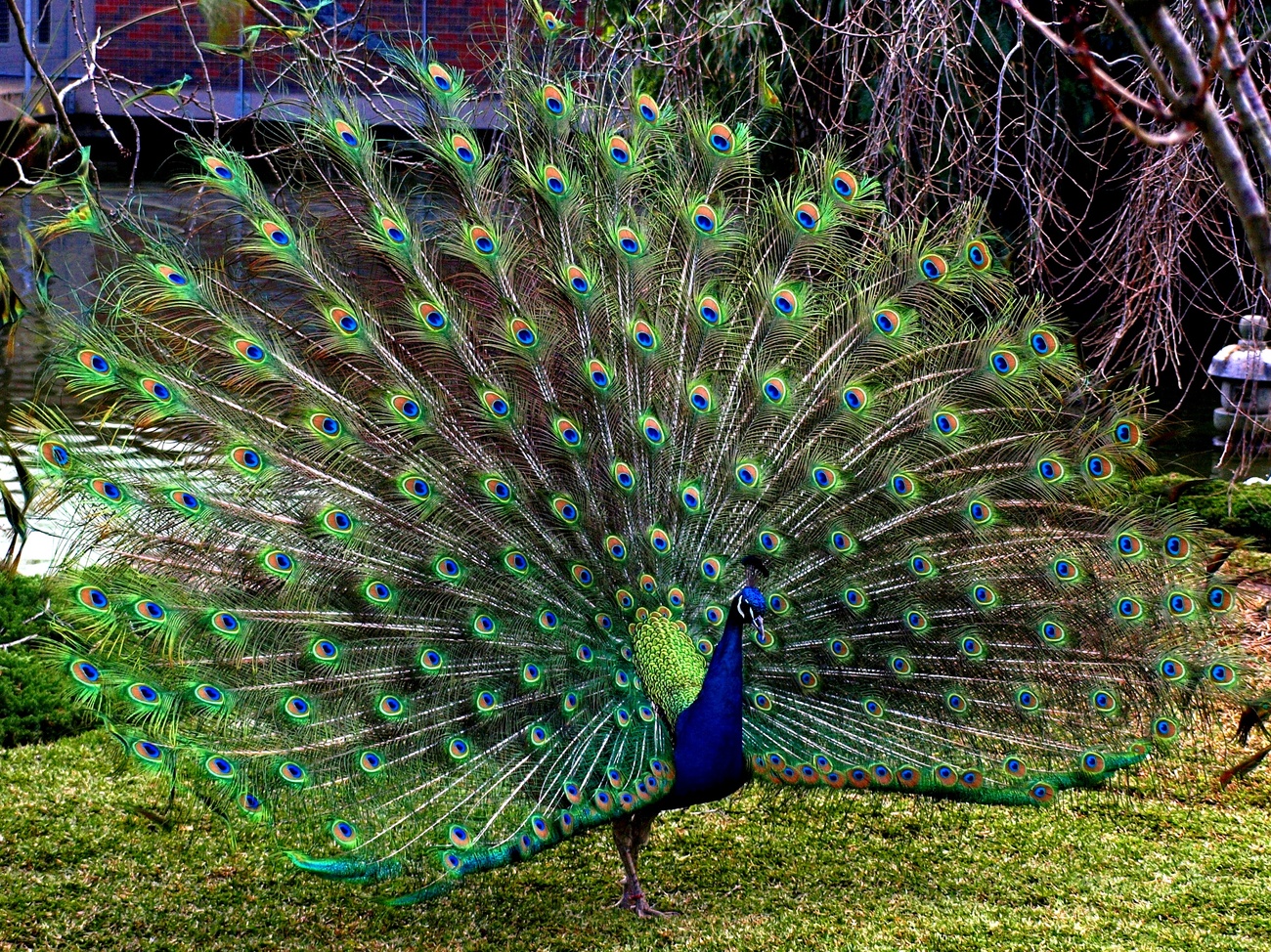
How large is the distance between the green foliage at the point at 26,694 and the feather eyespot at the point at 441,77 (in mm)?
2574

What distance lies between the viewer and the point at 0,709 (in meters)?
5.27

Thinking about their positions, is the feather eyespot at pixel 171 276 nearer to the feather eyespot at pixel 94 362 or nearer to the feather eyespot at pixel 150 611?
the feather eyespot at pixel 94 362

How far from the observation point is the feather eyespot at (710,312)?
404cm

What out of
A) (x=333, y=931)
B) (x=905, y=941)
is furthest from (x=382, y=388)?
(x=905, y=941)

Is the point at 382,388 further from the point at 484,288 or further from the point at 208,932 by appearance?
the point at 208,932

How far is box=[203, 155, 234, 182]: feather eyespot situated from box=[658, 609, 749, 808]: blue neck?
185 cm

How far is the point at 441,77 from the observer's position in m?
4.05

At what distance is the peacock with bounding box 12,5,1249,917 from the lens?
3.55 meters

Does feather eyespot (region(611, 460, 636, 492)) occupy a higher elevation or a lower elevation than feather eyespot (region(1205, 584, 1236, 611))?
higher

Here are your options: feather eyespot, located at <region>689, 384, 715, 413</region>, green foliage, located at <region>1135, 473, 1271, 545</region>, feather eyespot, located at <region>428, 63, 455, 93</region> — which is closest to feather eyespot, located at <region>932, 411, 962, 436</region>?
feather eyespot, located at <region>689, 384, 715, 413</region>

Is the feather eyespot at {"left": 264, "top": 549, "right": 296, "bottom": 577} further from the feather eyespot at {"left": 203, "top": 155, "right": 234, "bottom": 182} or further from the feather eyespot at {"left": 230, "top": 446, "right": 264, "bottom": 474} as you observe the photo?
the feather eyespot at {"left": 203, "top": 155, "right": 234, "bottom": 182}

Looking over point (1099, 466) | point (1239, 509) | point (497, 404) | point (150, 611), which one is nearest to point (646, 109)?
point (497, 404)

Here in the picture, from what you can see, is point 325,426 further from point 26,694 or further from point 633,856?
point 26,694

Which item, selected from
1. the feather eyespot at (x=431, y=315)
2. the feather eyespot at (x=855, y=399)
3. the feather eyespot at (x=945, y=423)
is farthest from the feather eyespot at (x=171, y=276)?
the feather eyespot at (x=945, y=423)
